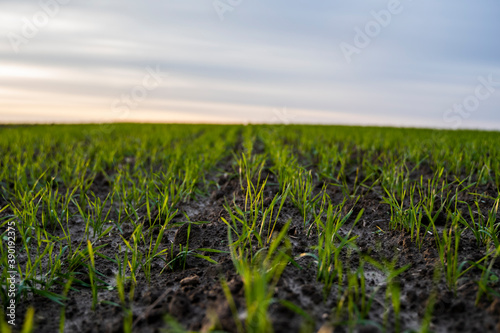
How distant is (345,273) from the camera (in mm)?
1812

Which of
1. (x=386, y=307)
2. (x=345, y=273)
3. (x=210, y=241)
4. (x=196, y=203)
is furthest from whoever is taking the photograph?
(x=196, y=203)

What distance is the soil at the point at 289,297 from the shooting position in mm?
1361

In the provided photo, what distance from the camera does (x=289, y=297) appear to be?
145 centimetres

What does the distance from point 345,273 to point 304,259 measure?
24 cm

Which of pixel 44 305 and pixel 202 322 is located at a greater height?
pixel 202 322

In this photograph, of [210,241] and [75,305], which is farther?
[210,241]

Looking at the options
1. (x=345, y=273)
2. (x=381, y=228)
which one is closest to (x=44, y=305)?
(x=345, y=273)

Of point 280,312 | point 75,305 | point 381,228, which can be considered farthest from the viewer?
point 381,228

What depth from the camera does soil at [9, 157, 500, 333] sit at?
4.47 feet

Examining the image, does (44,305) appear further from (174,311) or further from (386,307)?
(386,307)

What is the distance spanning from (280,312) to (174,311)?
0.43 m

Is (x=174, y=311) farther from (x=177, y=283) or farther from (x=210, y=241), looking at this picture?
(x=210, y=241)

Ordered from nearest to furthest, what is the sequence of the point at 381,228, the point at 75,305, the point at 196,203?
1. the point at 75,305
2. the point at 381,228
3. the point at 196,203

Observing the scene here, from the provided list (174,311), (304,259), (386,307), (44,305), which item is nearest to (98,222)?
(44,305)
